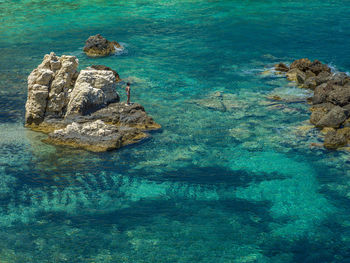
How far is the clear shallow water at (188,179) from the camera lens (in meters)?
22.3

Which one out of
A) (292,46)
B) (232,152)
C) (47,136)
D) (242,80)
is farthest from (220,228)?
(292,46)

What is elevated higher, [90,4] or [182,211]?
[90,4]

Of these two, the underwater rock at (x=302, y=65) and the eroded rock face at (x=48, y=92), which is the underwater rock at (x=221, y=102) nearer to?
the underwater rock at (x=302, y=65)

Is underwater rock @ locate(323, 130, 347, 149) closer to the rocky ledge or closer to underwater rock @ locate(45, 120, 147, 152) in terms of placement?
the rocky ledge

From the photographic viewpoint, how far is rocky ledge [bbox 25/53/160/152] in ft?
109

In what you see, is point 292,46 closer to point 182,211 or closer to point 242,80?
point 242,80

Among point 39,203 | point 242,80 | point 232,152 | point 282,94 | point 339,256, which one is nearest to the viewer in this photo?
point 339,256

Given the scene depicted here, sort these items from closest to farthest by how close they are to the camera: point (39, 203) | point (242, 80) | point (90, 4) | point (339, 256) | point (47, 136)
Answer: point (339, 256), point (39, 203), point (47, 136), point (242, 80), point (90, 4)

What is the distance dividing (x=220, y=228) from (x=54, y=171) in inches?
438

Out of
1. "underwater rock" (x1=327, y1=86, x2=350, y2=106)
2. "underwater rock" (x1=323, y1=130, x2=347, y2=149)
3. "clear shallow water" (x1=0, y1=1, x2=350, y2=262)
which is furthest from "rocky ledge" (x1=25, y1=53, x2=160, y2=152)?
"underwater rock" (x1=327, y1=86, x2=350, y2=106)

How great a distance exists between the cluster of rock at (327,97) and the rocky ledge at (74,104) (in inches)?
478

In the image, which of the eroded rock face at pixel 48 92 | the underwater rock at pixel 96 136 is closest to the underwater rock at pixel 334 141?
the underwater rock at pixel 96 136

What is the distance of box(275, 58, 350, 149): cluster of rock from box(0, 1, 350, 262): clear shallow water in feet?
3.49

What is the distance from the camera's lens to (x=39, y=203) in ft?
83.2
